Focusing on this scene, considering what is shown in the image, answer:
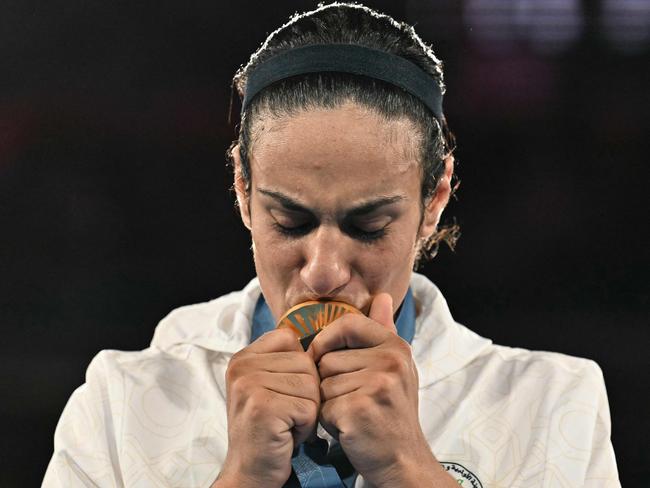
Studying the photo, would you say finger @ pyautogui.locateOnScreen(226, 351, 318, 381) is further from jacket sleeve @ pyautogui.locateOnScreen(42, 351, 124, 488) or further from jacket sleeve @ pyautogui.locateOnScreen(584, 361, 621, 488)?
jacket sleeve @ pyautogui.locateOnScreen(584, 361, 621, 488)

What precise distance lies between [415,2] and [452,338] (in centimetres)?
105

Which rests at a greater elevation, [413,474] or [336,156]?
[336,156]

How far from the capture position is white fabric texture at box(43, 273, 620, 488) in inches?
66.5

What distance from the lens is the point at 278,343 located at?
1.46 metres

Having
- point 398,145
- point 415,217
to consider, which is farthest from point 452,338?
point 398,145

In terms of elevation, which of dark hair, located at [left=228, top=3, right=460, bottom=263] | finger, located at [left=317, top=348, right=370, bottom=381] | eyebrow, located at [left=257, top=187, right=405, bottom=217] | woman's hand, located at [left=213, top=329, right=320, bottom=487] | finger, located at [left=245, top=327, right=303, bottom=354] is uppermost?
dark hair, located at [left=228, top=3, right=460, bottom=263]

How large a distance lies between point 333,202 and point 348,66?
0.23 metres

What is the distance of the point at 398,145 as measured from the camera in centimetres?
161

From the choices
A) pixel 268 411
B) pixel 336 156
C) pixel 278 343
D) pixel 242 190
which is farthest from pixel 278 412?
pixel 242 190

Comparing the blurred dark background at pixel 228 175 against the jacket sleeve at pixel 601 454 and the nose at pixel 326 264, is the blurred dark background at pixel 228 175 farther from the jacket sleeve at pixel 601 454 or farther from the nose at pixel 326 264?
the nose at pixel 326 264

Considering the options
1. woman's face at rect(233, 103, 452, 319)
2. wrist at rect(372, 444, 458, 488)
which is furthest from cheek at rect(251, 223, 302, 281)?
wrist at rect(372, 444, 458, 488)

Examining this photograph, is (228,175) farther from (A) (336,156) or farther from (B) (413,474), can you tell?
(B) (413,474)

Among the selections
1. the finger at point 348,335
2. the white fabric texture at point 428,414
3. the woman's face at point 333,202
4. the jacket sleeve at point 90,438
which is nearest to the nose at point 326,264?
the woman's face at point 333,202

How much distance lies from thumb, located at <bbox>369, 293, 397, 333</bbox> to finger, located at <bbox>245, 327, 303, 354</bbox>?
0.49ft
